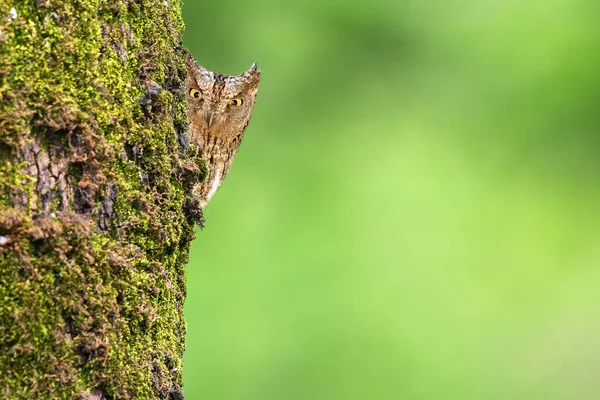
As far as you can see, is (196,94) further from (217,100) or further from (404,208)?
(404,208)

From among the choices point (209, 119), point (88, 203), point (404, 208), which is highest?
point (404, 208)

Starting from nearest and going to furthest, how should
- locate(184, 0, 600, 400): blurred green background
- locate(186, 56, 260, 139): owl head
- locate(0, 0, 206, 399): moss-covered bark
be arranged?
locate(0, 0, 206, 399): moss-covered bark → locate(186, 56, 260, 139): owl head → locate(184, 0, 600, 400): blurred green background

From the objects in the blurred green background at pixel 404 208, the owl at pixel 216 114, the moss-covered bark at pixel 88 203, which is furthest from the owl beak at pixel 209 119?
the blurred green background at pixel 404 208

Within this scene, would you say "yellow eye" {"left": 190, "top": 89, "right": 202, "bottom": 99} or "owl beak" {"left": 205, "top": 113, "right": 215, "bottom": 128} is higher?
"yellow eye" {"left": 190, "top": 89, "right": 202, "bottom": 99}

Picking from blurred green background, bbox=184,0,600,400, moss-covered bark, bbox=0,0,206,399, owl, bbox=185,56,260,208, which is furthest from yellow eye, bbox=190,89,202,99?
blurred green background, bbox=184,0,600,400

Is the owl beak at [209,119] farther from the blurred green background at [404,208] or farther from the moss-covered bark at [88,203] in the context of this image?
the blurred green background at [404,208]

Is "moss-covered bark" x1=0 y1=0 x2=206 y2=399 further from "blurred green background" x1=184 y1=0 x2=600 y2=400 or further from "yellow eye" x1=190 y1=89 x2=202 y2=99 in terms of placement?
"blurred green background" x1=184 y1=0 x2=600 y2=400

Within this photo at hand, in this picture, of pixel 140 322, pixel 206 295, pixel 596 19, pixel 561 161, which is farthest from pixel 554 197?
pixel 140 322

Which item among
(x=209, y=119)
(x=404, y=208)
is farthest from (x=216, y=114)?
(x=404, y=208)
